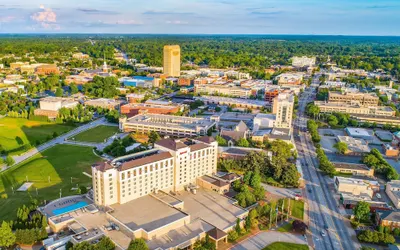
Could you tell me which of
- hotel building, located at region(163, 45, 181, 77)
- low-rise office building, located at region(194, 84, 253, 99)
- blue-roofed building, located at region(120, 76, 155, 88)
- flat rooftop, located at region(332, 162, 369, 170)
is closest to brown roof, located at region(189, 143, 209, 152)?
flat rooftop, located at region(332, 162, 369, 170)

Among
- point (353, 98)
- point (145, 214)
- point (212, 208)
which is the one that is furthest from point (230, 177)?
point (353, 98)

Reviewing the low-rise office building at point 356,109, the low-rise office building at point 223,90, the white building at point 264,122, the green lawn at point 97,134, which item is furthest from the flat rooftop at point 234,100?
the green lawn at point 97,134

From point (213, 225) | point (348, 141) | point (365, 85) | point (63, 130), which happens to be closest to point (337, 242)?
point (213, 225)

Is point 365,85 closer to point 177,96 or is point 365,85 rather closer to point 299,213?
point 177,96

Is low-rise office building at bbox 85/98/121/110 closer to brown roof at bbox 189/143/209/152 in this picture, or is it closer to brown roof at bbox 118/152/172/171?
brown roof at bbox 189/143/209/152

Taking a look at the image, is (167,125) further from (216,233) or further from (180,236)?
(216,233)

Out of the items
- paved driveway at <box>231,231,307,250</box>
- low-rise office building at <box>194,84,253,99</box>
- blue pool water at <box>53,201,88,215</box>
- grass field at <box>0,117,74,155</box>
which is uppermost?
low-rise office building at <box>194,84,253,99</box>

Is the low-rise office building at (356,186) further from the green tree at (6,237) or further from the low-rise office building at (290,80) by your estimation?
the low-rise office building at (290,80)
